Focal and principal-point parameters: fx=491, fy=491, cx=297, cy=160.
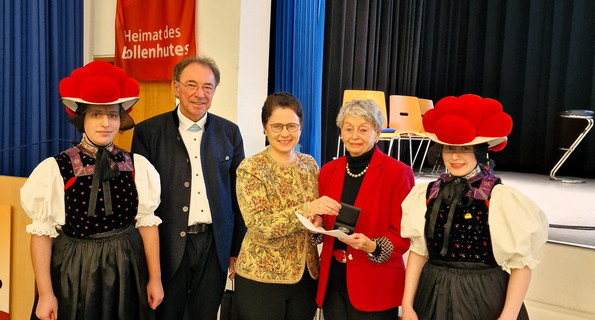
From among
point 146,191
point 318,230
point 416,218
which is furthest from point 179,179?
point 416,218

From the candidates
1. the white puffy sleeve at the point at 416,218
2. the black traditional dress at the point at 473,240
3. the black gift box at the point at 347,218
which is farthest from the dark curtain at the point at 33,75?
the black traditional dress at the point at 473,240

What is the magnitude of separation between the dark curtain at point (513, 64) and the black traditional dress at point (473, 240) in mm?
4673

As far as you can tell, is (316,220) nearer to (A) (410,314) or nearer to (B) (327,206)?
(B) (327,206)

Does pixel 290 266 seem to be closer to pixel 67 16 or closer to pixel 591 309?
pixel 591 309

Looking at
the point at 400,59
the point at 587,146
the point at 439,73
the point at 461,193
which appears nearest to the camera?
the point at 461,193

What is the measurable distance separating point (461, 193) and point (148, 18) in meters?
3.72

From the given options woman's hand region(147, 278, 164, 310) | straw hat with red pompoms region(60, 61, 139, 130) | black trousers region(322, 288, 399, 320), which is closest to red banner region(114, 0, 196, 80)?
straw hat with red pompoms region(60, 61, 139, 130)

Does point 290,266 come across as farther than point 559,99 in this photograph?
No

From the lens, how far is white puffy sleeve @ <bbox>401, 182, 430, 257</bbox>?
177cm

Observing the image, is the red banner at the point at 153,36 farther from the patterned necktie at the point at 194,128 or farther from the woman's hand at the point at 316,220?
the woman's hand at the point at 316,220

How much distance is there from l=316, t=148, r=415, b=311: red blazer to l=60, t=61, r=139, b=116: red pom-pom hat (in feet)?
3.02

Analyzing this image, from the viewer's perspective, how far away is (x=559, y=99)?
24.8ft

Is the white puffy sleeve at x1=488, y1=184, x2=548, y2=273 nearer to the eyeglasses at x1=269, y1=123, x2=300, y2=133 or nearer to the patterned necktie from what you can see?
the eyeglasses at x1=269, y1=123, x2=300, y2=133

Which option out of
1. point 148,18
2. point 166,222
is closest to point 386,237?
point 166,222
